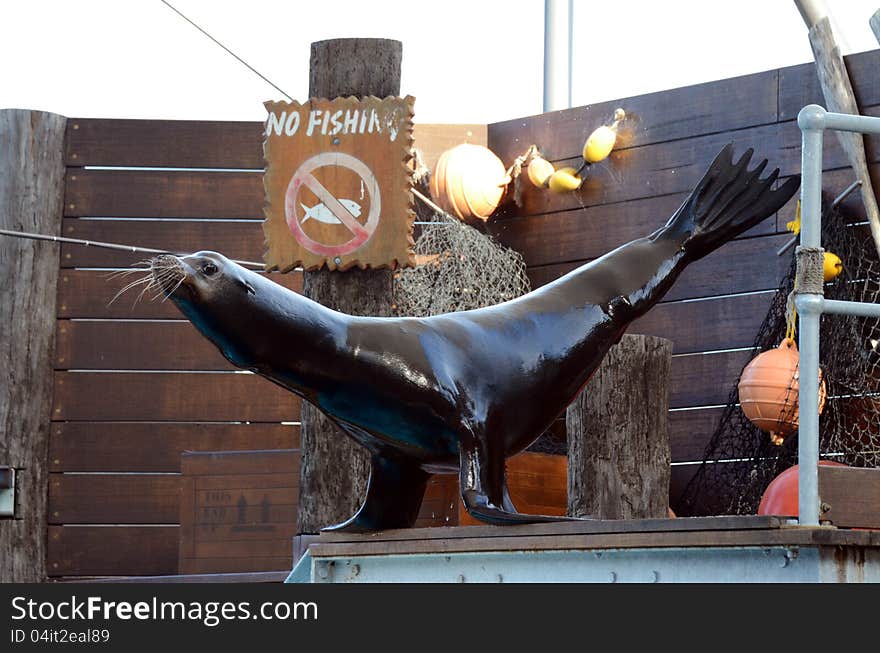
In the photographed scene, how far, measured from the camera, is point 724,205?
10.6ft

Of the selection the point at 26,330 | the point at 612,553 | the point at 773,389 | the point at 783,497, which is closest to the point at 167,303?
the point at 26,330

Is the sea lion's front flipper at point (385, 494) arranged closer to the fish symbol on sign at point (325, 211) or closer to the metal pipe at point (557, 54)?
the fish symbol on sign at point (325, 211)

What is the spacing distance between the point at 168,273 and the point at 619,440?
A: 2.27m

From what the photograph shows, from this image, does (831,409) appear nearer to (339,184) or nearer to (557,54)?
(339,184)

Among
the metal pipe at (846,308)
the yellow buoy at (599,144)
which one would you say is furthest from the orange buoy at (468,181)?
the metal pipe at (846,308)

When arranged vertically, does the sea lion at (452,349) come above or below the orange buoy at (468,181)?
below

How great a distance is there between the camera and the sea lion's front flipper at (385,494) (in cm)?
314

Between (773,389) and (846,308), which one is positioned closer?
(846,308)

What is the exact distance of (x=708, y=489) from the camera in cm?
648

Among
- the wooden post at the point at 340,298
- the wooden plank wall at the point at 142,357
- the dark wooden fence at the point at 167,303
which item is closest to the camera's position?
the wooden post at the point at 340,298

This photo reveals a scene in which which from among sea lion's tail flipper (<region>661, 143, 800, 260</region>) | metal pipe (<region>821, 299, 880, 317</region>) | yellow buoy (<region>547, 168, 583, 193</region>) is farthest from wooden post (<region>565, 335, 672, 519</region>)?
yellow buoy (<region>547, 168, 583, 193</region>)

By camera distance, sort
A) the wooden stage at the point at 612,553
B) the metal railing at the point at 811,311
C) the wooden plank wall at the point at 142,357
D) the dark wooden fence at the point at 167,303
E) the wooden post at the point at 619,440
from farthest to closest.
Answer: the wooden plank wall at the point at 142,357, the dark wooden fence at the point at 167,303, the wooden post at the point at 619,440, the metal railing at the point at 811,311, the wooden stage at the point at 612,553
